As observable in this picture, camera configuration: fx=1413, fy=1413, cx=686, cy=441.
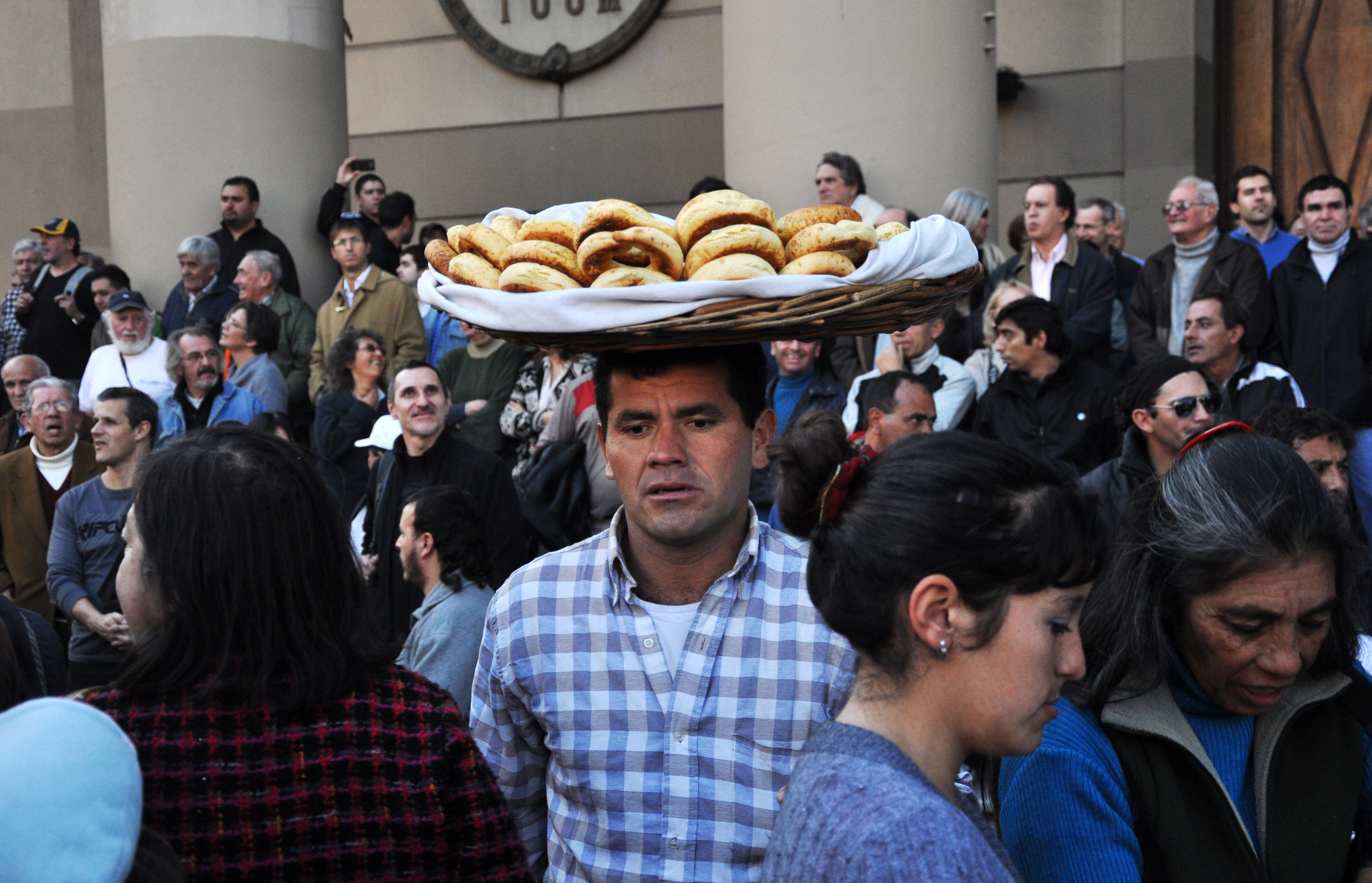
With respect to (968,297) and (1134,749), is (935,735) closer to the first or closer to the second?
(1134,749)

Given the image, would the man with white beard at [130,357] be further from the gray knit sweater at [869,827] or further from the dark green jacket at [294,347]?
the gray knit sweater at [869,827]

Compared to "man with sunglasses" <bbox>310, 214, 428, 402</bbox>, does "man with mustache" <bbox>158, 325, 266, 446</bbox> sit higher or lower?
lower

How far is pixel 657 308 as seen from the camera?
2076 millimetres

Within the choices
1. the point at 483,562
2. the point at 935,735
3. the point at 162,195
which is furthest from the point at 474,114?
the point at 935,735

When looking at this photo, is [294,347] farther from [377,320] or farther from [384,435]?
[384,435]

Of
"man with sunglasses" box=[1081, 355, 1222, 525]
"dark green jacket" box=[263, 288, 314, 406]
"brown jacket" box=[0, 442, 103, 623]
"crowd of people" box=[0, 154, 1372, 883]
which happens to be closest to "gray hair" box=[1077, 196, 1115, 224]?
"man with sunglasses" box=[1081, 355, 1222, 525]

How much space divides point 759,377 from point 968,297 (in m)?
5.27

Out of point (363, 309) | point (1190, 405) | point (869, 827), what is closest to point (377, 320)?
point (363, 309)

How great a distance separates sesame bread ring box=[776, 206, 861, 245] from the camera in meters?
2.30

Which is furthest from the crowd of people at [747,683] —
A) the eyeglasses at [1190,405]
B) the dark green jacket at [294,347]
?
the dark green jacket at [294,347]

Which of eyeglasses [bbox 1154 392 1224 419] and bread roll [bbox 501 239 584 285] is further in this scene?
eyeglasses [bbox 1154 392 1224 419]

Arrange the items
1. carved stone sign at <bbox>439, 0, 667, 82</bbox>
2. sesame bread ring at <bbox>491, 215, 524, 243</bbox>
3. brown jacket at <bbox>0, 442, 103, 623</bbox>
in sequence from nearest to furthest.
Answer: sesame bread ring at <bbox>491, 215, 524, 243</bbox> → brown jacket at <bbox>0, 442, 103, 623</bbox> → carved stone sign at <bbox>439, 0, 667, 82</bbox>

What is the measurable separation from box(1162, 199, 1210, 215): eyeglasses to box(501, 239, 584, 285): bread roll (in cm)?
534

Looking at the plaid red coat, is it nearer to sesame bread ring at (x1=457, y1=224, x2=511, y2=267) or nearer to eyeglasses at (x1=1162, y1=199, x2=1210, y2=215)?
sesame bread ring at (x1=457, y1=224, x2=511, y2=267)
